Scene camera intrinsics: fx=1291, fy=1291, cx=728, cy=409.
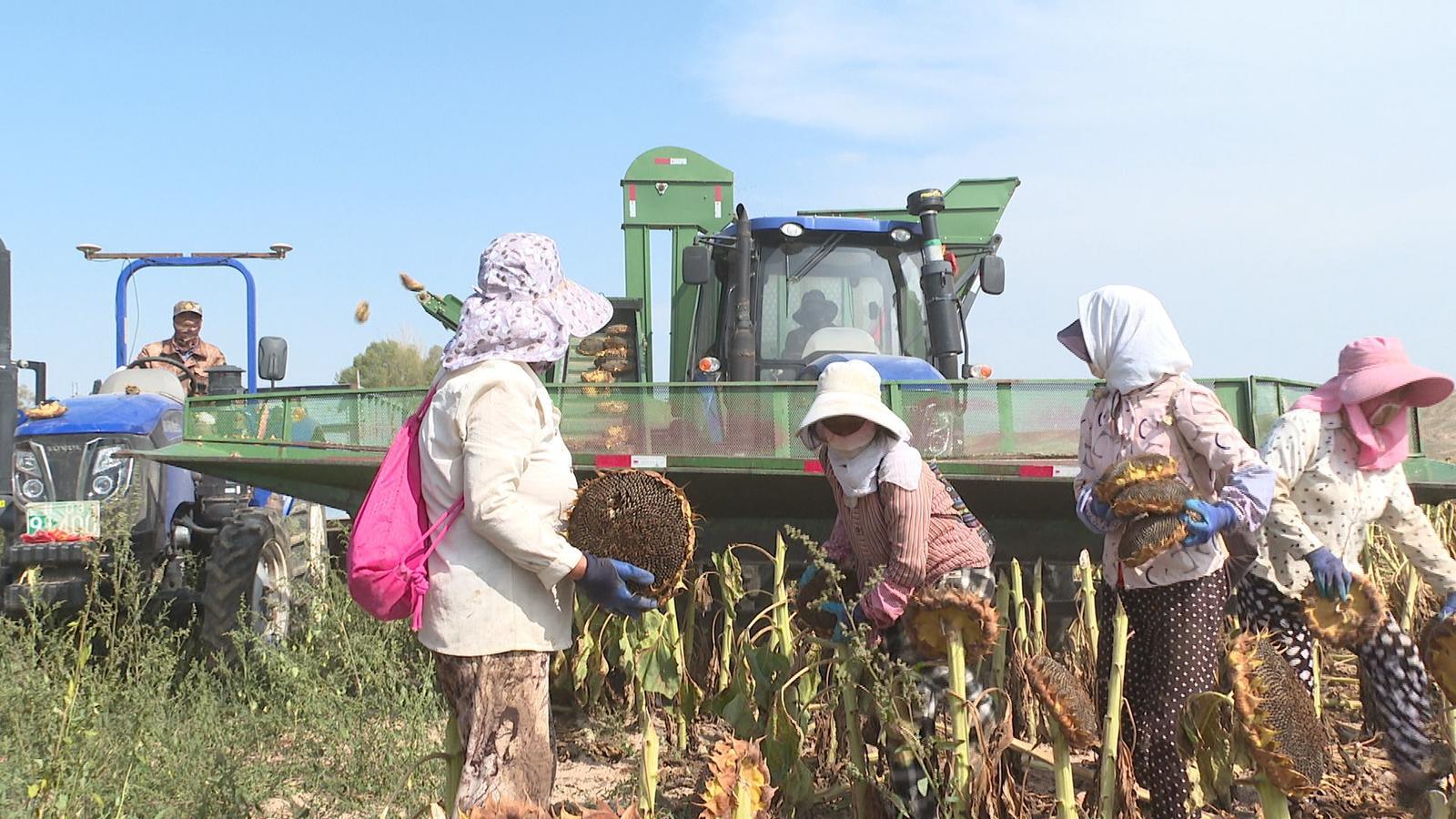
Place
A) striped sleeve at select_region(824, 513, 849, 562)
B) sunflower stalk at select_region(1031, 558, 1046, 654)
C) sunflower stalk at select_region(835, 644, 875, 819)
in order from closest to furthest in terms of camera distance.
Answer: sunflower stalk at select_region(835, 644, 875, 819) < striped sleeve at select_region(824, 513, 849, 562) < sunflower stalk at select_region(1031, 558, 1046, 654)

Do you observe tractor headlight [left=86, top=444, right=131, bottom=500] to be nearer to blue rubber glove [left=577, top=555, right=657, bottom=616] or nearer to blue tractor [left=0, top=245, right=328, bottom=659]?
blue tractor [left=0, top=245, right=328, bottom=659]

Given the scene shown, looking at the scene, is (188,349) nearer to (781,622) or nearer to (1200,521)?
(781,622)

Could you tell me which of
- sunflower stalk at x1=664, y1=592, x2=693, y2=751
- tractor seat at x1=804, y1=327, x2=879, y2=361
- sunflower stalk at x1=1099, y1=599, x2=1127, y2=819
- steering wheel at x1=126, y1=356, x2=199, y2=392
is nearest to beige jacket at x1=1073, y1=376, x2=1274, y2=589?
sunflower stalk at x1=1099, y1=599, x2=1127, y2=819

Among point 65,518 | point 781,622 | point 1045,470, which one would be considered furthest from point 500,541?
point 65,518

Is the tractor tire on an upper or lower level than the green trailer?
lower

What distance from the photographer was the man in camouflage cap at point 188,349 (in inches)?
306

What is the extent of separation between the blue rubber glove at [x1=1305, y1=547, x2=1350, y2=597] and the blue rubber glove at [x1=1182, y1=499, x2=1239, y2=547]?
0.74 m

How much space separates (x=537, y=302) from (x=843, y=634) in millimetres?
1226

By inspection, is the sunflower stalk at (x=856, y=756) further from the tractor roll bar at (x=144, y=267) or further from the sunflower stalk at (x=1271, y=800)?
the tractor roll bar at (x=144, y=267)

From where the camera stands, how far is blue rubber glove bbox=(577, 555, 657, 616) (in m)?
2.82

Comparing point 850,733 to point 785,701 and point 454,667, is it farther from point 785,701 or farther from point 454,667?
point 454,667

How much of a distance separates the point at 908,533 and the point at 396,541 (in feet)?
A: 4.22

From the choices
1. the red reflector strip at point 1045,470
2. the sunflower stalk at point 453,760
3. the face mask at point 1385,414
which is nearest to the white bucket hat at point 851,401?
the sunflower stalk at point 453,760

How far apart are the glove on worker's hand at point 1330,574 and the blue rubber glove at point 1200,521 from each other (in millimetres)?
736
